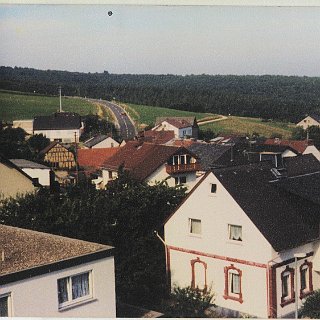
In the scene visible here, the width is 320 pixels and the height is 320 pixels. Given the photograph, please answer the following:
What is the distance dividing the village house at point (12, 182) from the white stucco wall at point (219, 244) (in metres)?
5.26

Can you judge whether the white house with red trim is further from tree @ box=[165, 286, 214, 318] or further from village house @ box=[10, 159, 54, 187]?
village house @ box=[10, 159, 54, 187]

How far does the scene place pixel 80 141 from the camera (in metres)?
33.3

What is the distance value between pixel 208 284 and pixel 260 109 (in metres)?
26.1

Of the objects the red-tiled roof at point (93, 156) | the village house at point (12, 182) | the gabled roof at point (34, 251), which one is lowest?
the gabled roof at point (34, 251)

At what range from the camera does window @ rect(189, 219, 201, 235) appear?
14914 mm

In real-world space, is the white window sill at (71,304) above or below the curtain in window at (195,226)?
below

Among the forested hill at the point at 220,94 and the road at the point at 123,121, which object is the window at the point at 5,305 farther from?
the road at the point at 123,121

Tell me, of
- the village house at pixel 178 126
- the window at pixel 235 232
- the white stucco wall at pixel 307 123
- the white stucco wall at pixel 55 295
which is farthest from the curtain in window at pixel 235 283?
the white stucco wall at pixel 307 123

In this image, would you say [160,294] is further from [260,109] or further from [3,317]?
[260,109]

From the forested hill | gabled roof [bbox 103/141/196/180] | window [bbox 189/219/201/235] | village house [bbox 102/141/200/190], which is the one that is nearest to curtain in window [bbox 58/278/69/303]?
window [bbox 189/219/201/235]

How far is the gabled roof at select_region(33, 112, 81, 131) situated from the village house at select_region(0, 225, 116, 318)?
16.6m

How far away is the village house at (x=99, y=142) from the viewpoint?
33.4 metres

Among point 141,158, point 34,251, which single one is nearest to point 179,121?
point 141,158

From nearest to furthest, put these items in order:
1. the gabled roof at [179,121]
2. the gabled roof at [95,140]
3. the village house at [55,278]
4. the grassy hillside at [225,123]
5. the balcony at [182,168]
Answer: the village house at [55,278]
the balcony at [182,168]
the gabled roof at [95,140]
the grassy hillside at [225,123]
the gabled roof at [179,121]
